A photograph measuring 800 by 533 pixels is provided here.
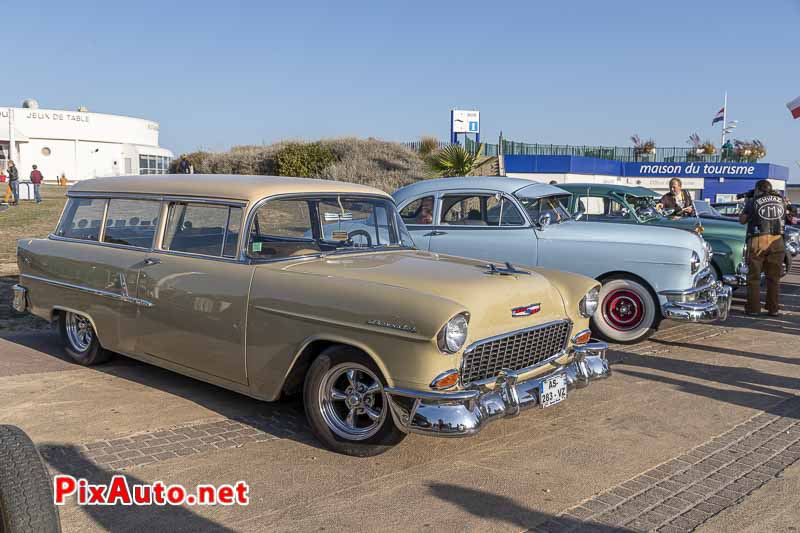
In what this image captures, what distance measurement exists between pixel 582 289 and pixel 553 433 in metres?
1.06

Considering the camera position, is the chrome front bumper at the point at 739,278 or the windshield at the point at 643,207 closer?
the chrome front bumper at the point at 739,278

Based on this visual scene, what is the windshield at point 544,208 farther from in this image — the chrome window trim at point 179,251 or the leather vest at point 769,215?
the chrome window trim at point 179,251

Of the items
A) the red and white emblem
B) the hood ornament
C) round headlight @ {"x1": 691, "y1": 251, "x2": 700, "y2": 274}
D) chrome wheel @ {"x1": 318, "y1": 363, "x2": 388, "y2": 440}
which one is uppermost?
the hood ornament

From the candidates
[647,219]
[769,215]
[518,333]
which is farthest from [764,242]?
[518,333]

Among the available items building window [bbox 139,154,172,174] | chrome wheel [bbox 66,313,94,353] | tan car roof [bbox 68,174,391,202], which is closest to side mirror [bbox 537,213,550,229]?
tan car roof [bbox 68,174,391,202]

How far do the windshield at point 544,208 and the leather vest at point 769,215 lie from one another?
2.57 m

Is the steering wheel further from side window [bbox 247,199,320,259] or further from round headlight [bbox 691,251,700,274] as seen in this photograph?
round headlight [bbox 691,251,700,274]

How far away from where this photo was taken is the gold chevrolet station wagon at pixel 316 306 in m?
4.02

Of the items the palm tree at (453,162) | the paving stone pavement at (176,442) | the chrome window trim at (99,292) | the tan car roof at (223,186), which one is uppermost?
the palm tree at (453,162)

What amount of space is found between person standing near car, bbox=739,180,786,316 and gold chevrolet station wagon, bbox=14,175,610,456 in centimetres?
503

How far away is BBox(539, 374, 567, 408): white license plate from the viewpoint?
4.38 m

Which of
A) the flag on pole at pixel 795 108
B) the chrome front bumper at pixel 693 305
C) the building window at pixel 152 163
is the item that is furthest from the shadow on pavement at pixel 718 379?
the building window at pixel 152 163

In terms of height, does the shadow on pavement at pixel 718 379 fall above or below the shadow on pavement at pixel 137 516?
above

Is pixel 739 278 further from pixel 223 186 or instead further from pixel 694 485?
pixel 223 186
